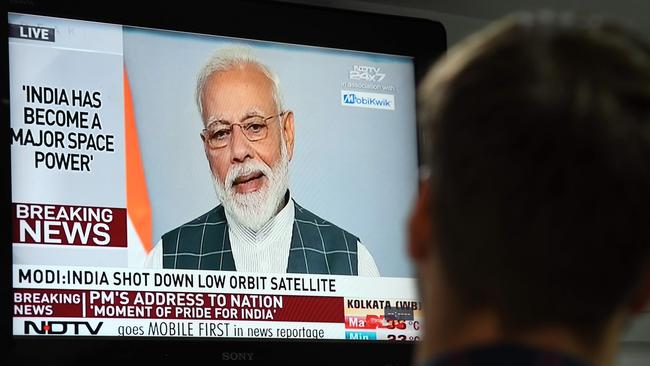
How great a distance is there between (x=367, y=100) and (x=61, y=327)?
44 cm

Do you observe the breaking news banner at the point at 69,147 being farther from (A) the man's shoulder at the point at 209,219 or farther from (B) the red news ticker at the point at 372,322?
(B) the red news ticker at the point at 372,322

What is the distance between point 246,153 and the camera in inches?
51.9

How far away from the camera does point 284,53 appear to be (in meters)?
1.37

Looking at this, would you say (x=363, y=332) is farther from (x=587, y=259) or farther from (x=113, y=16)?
(x=587, y=259)

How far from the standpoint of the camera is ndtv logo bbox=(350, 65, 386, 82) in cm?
140

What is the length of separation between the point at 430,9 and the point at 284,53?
29 cm

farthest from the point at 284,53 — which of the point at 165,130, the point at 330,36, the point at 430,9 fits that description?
the point at 430,9

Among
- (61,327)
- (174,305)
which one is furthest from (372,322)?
(61,327)

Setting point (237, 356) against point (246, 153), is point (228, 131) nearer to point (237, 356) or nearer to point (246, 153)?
point (246, 153)

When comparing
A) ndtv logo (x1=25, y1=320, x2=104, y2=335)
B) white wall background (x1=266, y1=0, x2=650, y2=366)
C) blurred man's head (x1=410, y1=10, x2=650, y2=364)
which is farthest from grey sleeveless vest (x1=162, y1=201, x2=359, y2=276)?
blurred man's head (x1=410, y1=10, x2=650, y2=364)

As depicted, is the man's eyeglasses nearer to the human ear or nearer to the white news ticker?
the human ear

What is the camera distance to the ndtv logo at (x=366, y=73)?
4.59ft

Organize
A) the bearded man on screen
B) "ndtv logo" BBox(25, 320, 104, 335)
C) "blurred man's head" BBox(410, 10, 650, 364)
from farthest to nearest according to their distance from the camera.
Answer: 1. the bearded man on screen
2. "ndtv logo" BBox(25, 320, 104, 335)
3. "blurred man's head" BBox(410, 10, 650, 364)

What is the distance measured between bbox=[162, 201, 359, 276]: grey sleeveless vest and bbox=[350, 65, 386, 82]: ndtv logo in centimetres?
17
